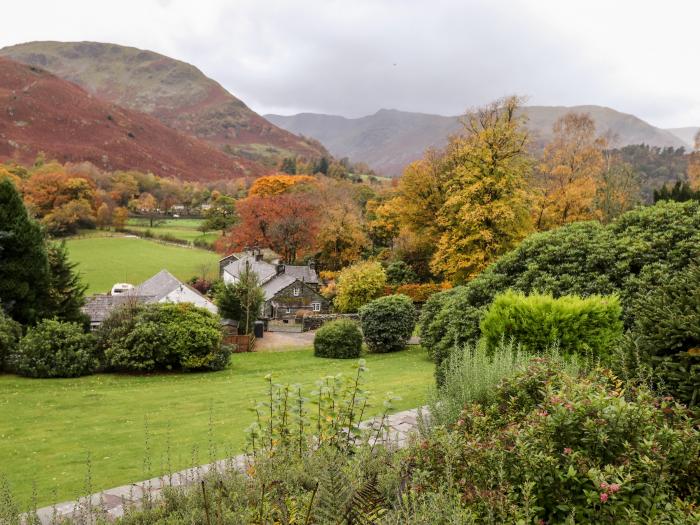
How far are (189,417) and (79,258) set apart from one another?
48469 mm

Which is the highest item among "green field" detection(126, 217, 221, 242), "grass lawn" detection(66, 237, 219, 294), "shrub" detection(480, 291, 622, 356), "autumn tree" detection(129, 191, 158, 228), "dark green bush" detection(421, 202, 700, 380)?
"autumn tree" detection(129, 191, 158, 228)

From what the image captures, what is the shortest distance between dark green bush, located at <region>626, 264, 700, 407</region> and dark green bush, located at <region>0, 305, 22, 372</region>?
686 inches

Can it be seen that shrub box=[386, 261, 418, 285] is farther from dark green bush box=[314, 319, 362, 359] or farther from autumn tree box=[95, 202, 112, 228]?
autumn tree box=[95, 202, 112, 228]

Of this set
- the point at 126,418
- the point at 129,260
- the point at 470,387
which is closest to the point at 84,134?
the point at 129,260

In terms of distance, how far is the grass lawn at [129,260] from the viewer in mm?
45775

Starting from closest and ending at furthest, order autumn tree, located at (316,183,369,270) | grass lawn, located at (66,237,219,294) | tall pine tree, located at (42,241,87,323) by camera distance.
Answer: tall pine tree, located at (42,241,87,323) → autumn tree, located at (316,183,369,270) → grass lawn, located at (66,237,219,294)

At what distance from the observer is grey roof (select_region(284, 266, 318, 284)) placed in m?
42.1

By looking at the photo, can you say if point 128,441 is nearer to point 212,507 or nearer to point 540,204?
point 212,507

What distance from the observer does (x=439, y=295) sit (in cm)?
1728

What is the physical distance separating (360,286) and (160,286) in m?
14.6

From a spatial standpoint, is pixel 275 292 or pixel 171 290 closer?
pixel 171 290

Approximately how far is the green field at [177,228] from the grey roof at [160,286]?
30.6 m

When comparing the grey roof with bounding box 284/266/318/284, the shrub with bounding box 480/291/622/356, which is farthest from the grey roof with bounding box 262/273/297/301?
the shrub with bounding box 480/291/622/356

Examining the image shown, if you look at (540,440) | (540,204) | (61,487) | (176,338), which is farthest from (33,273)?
(540,204)
